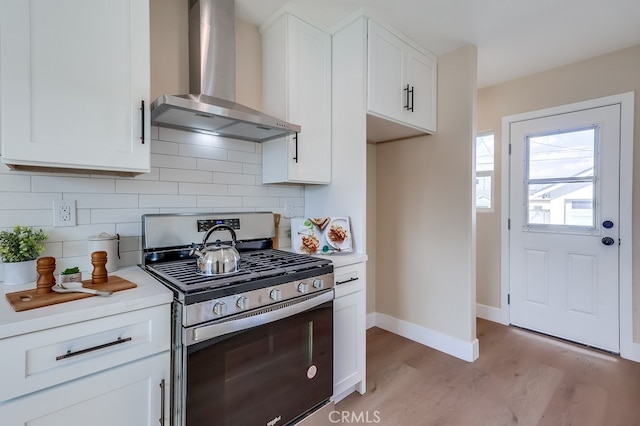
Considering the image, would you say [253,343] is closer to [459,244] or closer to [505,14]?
[459,244]

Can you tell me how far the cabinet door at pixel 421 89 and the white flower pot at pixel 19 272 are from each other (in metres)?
2.40

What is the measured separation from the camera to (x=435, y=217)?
2.69 metres

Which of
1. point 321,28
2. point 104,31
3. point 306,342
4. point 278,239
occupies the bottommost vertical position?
point 306,342

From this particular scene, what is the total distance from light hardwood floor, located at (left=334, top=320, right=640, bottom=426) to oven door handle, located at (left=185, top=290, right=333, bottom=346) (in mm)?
818

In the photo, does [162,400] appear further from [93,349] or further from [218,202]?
[218,202]

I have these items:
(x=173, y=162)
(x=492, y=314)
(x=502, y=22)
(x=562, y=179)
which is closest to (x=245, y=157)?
(x=173, y=162)

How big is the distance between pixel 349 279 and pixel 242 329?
0.81m

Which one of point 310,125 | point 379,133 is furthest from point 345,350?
point 379,133

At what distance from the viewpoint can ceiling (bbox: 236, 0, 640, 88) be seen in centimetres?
195

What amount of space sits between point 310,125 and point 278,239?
2.81 feet

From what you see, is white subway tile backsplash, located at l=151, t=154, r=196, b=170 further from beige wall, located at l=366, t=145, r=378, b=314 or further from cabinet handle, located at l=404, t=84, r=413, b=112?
beige wall, located at l=366, t=145, r=378, b=314

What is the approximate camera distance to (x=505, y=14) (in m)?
2.05

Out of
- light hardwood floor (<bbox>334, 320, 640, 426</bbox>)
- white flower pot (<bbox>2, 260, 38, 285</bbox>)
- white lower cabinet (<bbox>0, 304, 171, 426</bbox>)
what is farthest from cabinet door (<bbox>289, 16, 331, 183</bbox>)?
light hardwood floor (<bbox>334, 320, 640, 426</bbox>)

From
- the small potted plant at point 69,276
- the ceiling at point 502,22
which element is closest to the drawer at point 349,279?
the small potted plant at point 69,276
